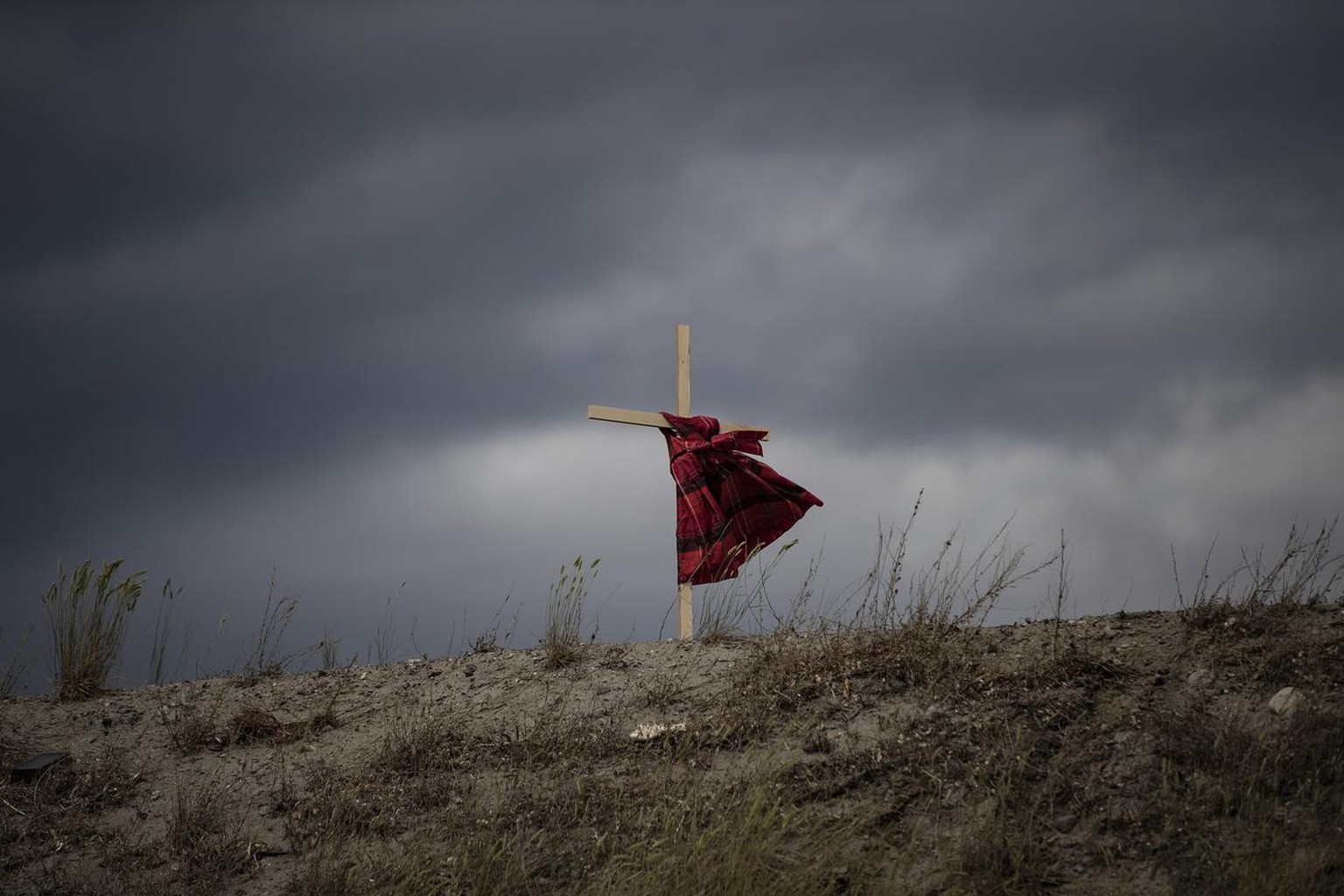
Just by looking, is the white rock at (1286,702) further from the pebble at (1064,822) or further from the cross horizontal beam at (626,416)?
the cross horizontal beam at (626,416)

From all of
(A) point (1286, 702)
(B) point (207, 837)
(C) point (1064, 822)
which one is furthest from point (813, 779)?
(B) point (207, 837)

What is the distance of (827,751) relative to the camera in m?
5.84

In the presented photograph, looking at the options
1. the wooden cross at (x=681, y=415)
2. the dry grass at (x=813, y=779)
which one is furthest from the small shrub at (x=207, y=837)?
the wooden cross at (x=681, y=415)

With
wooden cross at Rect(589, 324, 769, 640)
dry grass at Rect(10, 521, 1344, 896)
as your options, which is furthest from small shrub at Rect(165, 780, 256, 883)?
wooden cross at Rect(589, 324, 769, 640)

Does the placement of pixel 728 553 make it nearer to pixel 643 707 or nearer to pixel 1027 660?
pixel 643 707

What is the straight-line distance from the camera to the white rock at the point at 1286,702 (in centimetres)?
562

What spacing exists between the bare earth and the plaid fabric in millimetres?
1383

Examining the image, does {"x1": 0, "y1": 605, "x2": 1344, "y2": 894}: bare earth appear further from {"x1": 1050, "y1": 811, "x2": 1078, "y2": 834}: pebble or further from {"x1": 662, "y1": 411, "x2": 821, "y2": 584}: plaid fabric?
{"x1": 662, "y1": 411, "x2": 821, "y2": 584}: plaid fabric

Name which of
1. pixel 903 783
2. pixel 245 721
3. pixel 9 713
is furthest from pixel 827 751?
pixel 9 713

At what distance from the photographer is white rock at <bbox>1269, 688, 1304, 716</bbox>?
5.62 meters

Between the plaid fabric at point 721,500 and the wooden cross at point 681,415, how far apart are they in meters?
Answer: 0.11

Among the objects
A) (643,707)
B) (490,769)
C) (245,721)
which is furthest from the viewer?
(245,721)

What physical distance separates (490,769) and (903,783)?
2.44 m

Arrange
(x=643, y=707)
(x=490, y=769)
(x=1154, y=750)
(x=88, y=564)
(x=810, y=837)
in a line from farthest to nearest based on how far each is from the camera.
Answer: (x=88, y=564), (x=643, y=707), (x=490, y=769), (x=1154, y=750), (x=810, y=837)
